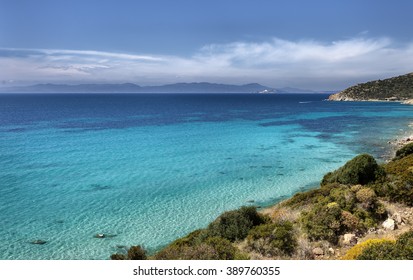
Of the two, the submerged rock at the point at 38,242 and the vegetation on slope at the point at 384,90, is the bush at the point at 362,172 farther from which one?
the vegetation on slope at the point at 384,90

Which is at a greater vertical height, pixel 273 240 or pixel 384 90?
pixel 384 90

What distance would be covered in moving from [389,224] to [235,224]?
18.2ft

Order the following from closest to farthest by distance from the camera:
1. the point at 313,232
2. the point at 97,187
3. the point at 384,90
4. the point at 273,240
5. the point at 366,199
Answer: the point at 273,240 < the point at 313,232 < the point at 366,199 < the point at 97,187 < the point at 384,90

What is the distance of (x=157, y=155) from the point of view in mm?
33750

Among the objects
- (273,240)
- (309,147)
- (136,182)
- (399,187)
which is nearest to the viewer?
(273,240)

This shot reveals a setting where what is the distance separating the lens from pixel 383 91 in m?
155

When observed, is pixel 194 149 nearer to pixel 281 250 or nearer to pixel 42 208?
pixel 42 208

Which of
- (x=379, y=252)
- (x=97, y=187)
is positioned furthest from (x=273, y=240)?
(x=97, y=187)

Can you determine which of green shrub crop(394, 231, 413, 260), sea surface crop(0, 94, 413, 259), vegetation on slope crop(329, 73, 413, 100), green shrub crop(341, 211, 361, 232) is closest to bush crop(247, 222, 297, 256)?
green shrub crop(341, 211, 361, 232)

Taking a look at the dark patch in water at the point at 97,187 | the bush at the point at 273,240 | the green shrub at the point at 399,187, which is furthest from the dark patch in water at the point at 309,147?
the bush at the point at 273,240

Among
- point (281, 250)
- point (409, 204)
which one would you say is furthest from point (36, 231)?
point (409, 204)

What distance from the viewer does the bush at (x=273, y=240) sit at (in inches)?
397

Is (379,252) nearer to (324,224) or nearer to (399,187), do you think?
(324,224)
